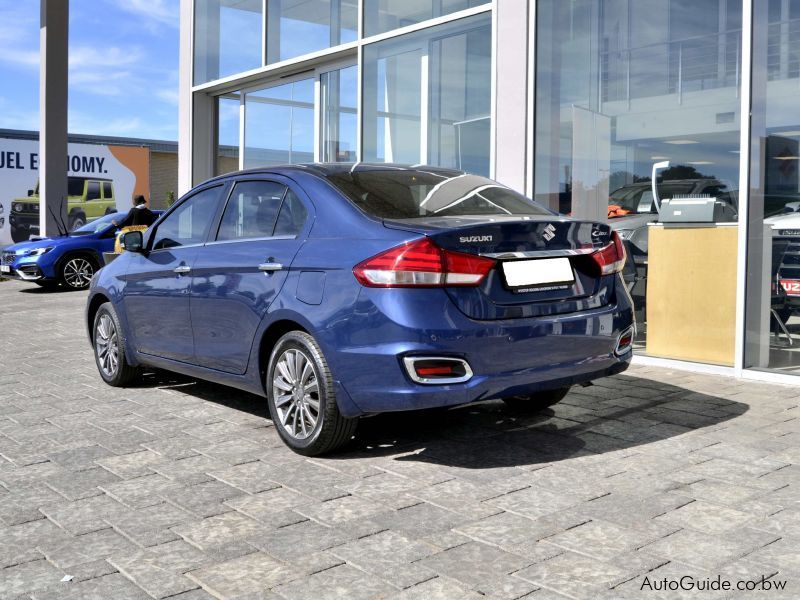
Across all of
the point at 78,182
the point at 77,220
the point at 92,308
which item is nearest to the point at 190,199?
the point at 92,308

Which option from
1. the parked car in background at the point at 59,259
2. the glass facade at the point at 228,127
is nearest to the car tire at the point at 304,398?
the glass facade at the point at 228,127

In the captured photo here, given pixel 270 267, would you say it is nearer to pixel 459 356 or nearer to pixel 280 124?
pixel 459 356

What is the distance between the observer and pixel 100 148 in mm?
34750

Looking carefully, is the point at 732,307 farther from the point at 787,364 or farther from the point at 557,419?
the point at 557,419

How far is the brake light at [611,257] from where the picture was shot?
15.2 ft

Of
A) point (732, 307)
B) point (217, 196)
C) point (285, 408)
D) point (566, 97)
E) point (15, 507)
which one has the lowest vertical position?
point (15, 507)

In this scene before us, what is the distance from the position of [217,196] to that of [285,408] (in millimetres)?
1653

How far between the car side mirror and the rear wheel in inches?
420

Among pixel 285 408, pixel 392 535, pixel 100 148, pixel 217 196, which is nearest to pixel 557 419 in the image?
pixel 285 408

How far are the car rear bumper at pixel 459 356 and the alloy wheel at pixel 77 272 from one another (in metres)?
13.2

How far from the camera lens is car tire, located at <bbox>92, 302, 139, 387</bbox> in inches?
255

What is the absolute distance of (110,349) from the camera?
262 inches

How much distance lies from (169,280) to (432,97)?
4.56 metres

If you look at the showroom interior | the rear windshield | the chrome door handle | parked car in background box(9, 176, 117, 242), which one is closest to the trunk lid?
the rear windshield
